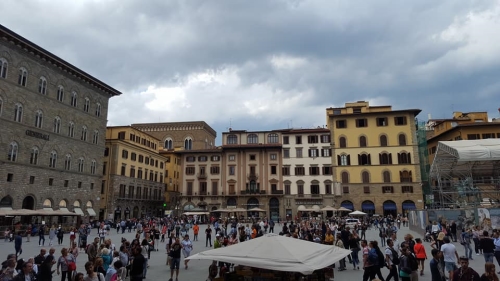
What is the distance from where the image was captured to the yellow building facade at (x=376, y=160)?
5053 cm

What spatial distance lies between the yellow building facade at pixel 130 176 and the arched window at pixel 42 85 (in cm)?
1307

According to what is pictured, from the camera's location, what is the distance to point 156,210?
59094 mm

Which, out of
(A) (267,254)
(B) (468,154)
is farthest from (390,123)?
(A) (267,254)

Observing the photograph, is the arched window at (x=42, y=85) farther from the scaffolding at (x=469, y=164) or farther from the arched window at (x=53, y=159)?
the scaffolding at (x=469, y=164)

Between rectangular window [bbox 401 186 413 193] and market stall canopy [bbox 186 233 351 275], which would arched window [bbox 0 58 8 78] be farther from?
rectangular window [bbox 401 186 413 193]

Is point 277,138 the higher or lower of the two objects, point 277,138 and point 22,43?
the lower

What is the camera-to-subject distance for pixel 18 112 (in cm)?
3256

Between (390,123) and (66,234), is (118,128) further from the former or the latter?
(390,123)

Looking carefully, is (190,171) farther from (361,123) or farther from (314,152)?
(361,123)

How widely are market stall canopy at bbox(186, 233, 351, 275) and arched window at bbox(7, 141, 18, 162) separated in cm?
3161

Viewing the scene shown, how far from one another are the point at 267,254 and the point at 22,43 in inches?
1380

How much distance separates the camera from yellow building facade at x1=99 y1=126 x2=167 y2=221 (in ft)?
153

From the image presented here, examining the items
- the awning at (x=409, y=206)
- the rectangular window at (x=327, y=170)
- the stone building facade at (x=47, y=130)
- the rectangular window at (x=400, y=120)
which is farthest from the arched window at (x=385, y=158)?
the stone building facade at (x=47, y=130)

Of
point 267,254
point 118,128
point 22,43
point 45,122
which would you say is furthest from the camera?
point 118,128
